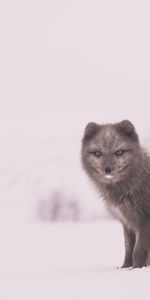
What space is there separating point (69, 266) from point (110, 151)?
91.8 inches

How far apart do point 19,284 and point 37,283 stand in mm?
228

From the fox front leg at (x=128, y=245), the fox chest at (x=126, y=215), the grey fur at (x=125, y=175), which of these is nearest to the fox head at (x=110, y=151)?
the grey fur at (x=125, y=175)

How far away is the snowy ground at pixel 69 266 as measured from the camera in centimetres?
697

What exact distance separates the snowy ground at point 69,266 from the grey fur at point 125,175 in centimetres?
48

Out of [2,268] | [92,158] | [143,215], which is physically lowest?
[2,268]

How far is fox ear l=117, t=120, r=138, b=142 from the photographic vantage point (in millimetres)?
9141

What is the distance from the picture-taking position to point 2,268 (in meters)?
9.94

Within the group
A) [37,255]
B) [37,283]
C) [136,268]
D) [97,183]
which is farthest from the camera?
[37,255]

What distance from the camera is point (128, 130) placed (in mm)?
9141

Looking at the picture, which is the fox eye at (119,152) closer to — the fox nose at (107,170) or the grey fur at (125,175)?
the grey fur at (125,175)

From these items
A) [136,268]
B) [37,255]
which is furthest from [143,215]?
[37,255]

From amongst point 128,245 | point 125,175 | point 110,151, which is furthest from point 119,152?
point 128,245

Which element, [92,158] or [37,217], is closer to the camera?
[92,158]

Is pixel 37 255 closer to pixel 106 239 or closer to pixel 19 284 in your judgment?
pixel 106 239
